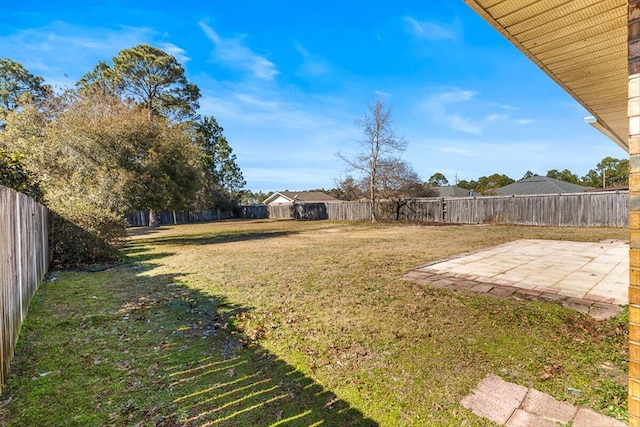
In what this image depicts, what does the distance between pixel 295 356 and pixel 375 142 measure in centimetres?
1827

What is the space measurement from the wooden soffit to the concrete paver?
2463mm

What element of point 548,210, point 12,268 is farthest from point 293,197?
point 12,268

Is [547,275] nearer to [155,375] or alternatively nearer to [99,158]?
[155,375]

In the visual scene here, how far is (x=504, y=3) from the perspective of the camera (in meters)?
1.82

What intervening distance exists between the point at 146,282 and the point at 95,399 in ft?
11.7

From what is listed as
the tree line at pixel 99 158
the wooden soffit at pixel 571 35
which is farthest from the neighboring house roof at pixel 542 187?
the tree line at pixel 99 158

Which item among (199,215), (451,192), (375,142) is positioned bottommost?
(199,215)

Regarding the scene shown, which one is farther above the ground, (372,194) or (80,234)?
(372,194)

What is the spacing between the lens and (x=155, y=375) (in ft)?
7.29

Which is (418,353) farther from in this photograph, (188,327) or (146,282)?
(146,282)

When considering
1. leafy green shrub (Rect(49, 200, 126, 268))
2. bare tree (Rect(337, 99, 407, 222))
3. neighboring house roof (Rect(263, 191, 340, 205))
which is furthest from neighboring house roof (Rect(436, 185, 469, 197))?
leafy green shrub (Rect(49, 200, 126, 268))

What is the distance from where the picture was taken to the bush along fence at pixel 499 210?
40.7ft

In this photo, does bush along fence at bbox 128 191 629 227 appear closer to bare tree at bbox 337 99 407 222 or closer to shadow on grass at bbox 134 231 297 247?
bare tree at bbox 337 99 407 222

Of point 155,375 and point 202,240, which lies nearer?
point 155,375
